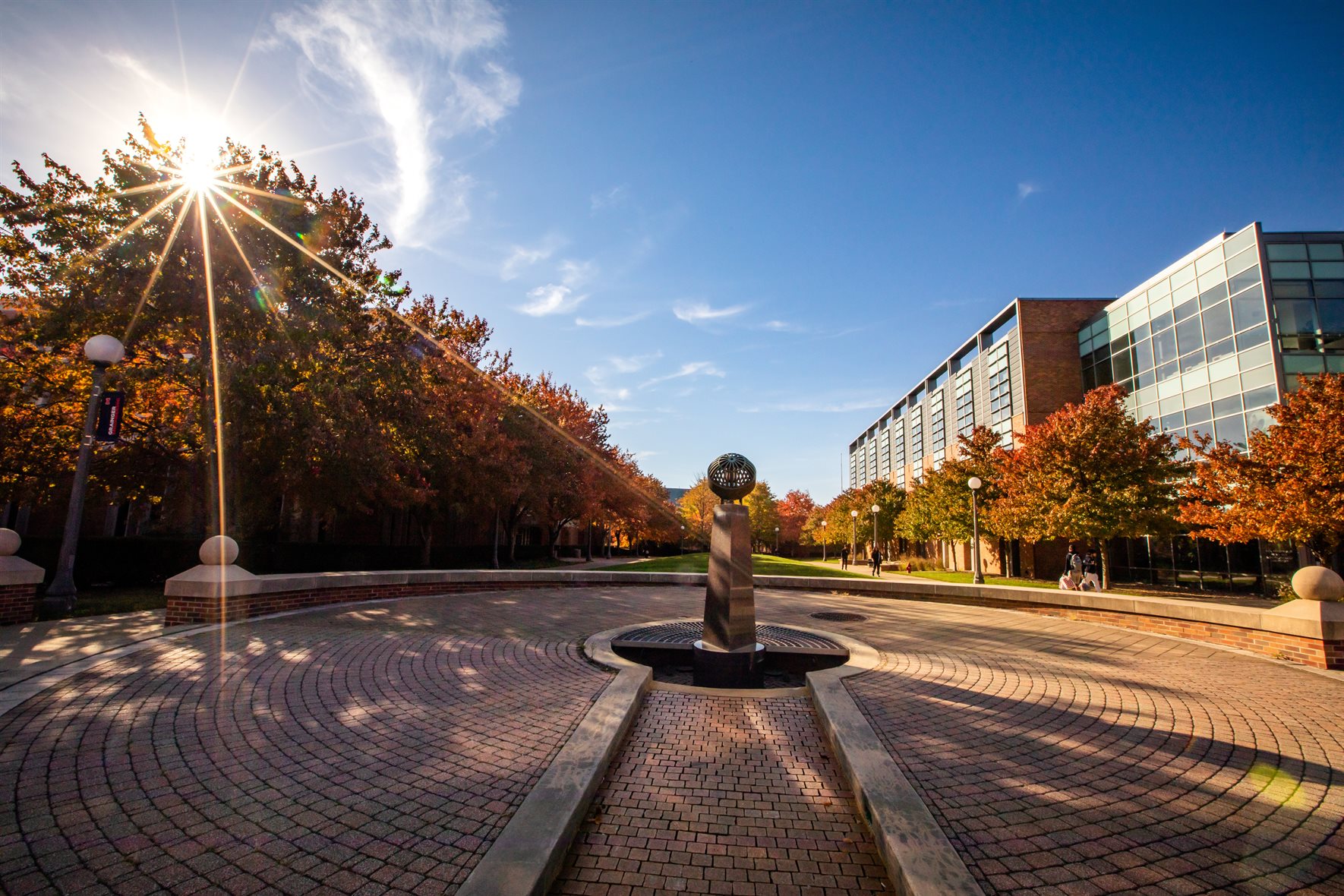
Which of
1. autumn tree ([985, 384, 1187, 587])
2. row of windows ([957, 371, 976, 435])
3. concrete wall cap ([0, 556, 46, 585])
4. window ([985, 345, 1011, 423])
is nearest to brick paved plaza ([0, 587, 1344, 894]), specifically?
concrete wall cap ([0, 556, 46, 585])

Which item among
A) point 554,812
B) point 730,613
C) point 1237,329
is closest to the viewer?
point 554,812

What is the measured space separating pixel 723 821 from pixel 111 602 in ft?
41.4

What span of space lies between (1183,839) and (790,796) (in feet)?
7.09

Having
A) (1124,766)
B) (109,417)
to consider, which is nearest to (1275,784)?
(1124,766)

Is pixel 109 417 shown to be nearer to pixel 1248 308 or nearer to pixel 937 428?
pixel 1248 308

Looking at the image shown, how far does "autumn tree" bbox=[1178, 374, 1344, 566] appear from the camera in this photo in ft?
46.5

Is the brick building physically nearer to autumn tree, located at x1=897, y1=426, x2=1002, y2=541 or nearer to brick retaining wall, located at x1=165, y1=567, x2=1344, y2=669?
autumn tree, located at x1=897, y1=426, x2=1002, y2=541

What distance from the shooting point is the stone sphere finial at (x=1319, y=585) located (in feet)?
23.2

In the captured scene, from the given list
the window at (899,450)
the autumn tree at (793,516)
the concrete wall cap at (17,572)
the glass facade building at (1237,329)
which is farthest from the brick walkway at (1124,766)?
the autumn tree at (793,516)

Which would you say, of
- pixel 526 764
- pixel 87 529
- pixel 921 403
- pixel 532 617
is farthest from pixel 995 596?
pixel 921 403

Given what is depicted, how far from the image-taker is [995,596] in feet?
41.0

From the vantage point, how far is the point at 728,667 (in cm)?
705

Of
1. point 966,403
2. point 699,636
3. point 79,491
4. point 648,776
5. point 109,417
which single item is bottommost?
point 648,776

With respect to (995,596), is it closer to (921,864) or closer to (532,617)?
(532,617)
